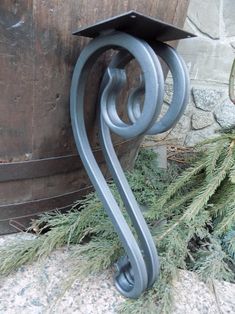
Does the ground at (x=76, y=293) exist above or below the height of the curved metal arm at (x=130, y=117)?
below

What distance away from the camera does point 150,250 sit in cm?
63

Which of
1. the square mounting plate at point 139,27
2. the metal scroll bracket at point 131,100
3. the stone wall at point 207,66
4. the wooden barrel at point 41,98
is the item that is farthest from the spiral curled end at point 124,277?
the stone wall at point 207,66

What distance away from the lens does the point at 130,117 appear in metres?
0.62

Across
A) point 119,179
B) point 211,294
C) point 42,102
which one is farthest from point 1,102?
point 211,294

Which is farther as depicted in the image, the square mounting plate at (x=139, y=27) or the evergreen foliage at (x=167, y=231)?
the evergreen foliage at (x=167, y=231)

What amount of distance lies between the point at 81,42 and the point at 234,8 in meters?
1.11

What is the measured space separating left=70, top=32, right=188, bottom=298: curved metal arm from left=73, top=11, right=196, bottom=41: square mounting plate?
1 centimetres

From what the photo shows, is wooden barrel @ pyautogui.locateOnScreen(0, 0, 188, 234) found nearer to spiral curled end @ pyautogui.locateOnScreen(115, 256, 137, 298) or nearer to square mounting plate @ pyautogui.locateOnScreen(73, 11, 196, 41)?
square mounting plate @ pyautogui.locateOnScreen(73, 11, 196, 41)

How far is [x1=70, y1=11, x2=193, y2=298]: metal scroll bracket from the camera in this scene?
0.49 m

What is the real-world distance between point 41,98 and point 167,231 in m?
0.43

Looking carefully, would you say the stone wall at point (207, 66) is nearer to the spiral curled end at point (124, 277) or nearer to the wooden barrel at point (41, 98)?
the wooden barrel at point (41, 98)

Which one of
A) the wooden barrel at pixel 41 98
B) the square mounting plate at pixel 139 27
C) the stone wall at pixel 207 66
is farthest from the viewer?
the stone wall at pixel 207 66

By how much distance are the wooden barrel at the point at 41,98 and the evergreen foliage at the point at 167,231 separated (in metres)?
0.08

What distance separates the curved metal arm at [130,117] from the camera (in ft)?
1.61
